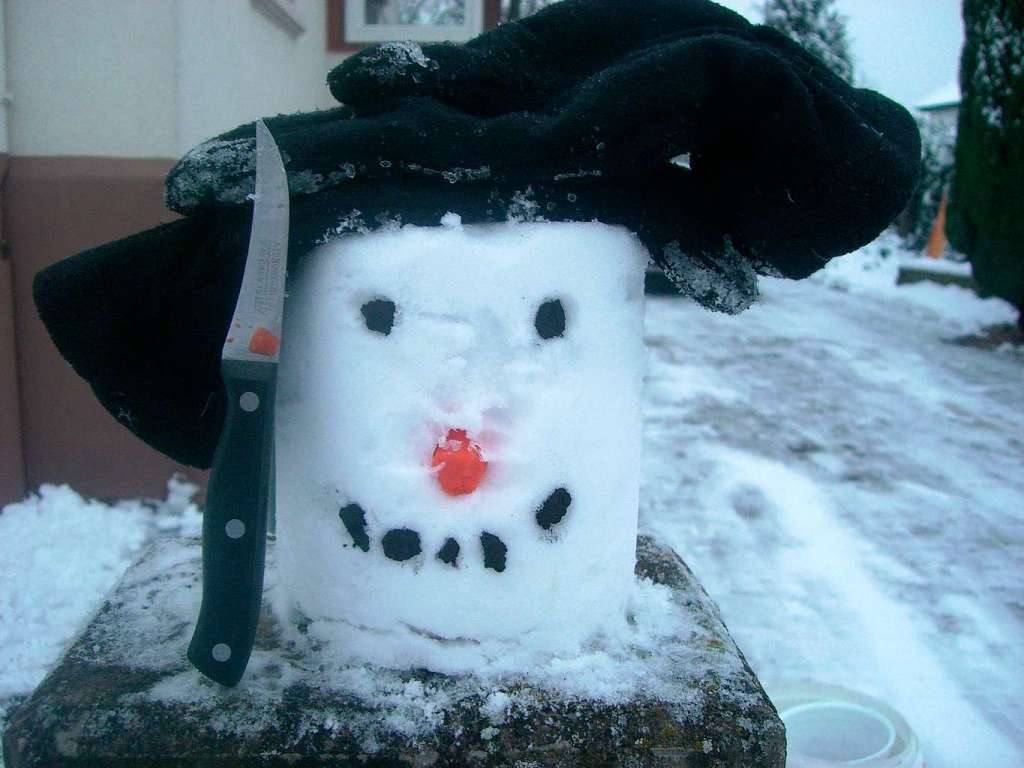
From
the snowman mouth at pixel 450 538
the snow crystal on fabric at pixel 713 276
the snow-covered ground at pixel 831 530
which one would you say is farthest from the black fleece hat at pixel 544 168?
the snow-covered ground at pixel 831 530

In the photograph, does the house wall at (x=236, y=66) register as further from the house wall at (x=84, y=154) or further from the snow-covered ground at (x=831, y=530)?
the snow-covered ground at (x=831, y=530)

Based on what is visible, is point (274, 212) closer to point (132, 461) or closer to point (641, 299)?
point (641, 299)

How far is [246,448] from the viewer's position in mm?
1094

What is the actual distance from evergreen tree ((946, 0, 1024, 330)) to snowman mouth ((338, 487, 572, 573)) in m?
6.51

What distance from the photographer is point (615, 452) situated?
1.27m

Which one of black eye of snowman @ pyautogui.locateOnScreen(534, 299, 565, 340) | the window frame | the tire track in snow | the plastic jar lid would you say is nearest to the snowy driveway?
the tire track in snow

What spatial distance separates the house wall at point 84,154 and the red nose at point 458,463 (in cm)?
177

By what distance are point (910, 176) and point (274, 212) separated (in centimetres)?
78

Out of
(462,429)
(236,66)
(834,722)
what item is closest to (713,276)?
(462,429)

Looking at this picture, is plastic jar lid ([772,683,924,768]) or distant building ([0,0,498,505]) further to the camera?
distant building ([0,0,498,505])

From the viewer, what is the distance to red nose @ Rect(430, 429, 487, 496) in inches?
45.8

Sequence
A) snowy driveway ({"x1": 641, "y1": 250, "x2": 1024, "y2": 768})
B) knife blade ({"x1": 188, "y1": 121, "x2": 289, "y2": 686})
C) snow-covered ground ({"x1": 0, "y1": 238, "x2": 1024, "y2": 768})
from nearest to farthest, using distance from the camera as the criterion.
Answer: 1. knife blade ({"x1": 188, "y1": 121, "x2": 289, "y2": 686})
2. snow-covered ground ({"x1": 0, "y1": 238, "x2": 1024, "y2": 768})
3. snowy driveway ({"x1": 641, "y1": 250, "x2": 1024, "y2": 768})

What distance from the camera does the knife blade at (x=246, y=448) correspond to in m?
1.05

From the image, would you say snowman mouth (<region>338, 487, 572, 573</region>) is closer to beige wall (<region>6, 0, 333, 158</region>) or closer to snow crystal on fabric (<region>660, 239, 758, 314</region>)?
snow crystal on fabric (<region>660, 239, 758, 314</region>)
